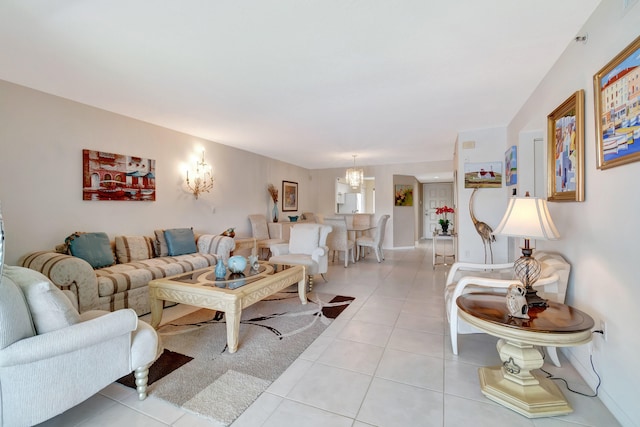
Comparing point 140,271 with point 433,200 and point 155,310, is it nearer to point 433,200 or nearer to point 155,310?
point 155,310

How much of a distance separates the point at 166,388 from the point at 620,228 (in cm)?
285

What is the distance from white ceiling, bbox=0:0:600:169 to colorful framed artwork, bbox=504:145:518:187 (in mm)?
554

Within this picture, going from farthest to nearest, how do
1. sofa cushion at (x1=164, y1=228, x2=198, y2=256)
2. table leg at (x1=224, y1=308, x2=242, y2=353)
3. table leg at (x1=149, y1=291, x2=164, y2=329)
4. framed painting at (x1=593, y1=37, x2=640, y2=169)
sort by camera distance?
sofa cushion at (x1=164, y1=228, x2=198, y2=256) → table leg at (x1=149, y1=291, x2=164, y2=329) → table leg at (x1=224, y1=308, x2=242, y2=353) → framed painting at (x1=593, y1=37, x2=640, y2=169)

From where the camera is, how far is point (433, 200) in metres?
10.8

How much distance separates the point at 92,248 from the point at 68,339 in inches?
88.9

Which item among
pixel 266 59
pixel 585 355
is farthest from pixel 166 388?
pixel 585 355

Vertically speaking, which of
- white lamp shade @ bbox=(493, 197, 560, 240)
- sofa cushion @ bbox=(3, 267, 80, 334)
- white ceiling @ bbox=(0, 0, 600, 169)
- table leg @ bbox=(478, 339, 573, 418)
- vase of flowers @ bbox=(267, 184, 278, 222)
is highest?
white ceiling @ bbox=(0, 0, 600, 169)

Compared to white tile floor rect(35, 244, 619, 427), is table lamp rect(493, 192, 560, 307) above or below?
above

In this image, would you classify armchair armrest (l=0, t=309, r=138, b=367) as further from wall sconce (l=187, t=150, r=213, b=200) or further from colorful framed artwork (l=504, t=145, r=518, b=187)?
colorful framed artwork (l=504, t=145, r=518, b=187)

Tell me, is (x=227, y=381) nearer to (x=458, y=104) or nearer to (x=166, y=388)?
(x=166, y=388)

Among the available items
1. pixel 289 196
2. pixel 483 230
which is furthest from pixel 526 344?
pixel 289 196

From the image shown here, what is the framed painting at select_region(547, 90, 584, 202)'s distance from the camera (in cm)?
193

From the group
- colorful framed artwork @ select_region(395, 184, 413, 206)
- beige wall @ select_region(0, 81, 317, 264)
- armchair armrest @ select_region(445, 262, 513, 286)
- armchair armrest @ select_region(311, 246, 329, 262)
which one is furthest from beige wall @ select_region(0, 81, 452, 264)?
colorful framed artwork @ select_region(395, 184, 413, 206)

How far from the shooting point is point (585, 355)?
1929mm
